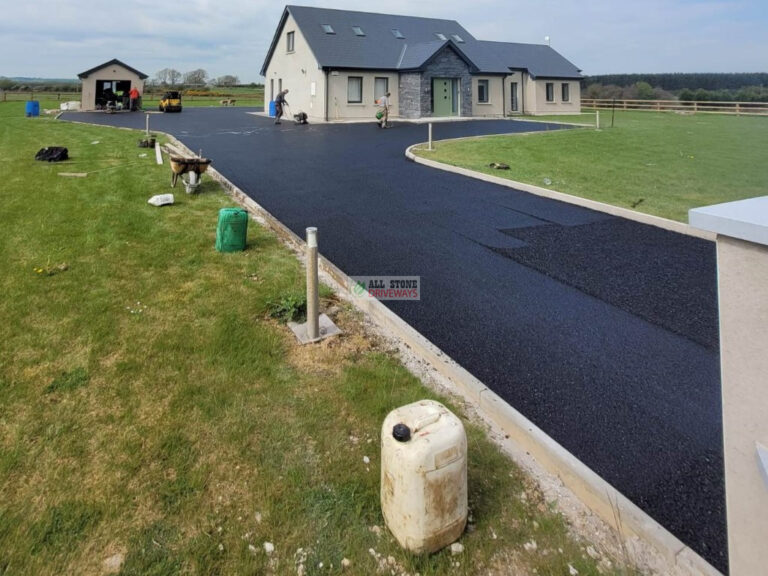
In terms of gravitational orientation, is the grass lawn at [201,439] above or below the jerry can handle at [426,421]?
below

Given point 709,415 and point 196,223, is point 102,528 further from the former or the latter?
point 196,223

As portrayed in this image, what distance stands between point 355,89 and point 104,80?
20.5 metres

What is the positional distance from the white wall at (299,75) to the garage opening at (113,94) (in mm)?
11906

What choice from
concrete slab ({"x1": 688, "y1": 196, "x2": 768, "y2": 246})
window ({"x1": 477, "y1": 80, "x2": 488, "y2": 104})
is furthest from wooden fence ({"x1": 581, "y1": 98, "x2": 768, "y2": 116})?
concrete slab ({"x1": 688, "y1": 196, "x2": 768, "y2": 246})

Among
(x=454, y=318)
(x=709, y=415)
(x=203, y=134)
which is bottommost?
(x=709, y=415)

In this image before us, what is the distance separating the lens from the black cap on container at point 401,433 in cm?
254

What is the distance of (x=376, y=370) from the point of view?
4371 mm

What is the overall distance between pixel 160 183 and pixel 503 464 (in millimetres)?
10983

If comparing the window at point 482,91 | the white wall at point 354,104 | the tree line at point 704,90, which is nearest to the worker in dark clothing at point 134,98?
the white wall at point 354,104

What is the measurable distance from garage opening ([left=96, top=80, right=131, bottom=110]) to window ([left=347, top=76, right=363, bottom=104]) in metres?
18.3

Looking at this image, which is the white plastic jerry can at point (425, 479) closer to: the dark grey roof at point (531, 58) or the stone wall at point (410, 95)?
the stone wall at point (410, 95)

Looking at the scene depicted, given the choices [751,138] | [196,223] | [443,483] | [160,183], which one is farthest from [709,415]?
[751,138]

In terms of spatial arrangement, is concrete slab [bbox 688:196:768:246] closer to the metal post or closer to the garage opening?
the metal post

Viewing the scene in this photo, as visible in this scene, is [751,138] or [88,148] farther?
[751,138]
